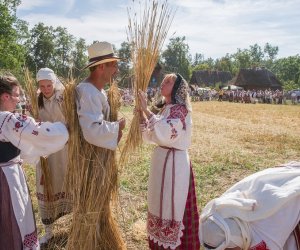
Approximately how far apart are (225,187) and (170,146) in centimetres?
256

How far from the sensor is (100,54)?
3.01 m

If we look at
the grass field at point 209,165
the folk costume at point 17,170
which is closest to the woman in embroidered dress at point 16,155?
the folk costume at point 17,170

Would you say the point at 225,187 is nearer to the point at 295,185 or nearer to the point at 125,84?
the point at 125,84

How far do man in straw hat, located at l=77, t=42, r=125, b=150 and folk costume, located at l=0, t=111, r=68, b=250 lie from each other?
34cm

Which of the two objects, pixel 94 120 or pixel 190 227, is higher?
pixel 94 120

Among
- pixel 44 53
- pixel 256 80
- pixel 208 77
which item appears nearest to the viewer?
pixel 44 53

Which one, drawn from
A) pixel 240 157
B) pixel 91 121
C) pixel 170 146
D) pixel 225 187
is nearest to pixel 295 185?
pixel 170 146

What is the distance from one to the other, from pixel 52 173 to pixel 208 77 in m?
56.8

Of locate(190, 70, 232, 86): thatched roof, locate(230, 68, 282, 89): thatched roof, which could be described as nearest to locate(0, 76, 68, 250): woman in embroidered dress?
locate(230, 68, 282, 89): thatched roof

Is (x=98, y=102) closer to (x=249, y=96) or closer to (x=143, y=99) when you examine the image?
(x=143, y=99)

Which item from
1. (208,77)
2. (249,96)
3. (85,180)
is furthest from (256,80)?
(85,180)

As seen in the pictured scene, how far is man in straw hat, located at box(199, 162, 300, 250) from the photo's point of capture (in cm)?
200

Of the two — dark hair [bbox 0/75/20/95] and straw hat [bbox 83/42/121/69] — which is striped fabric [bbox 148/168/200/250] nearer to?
straw hat [bbox 83/42/121/69]

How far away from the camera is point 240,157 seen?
7379mm
